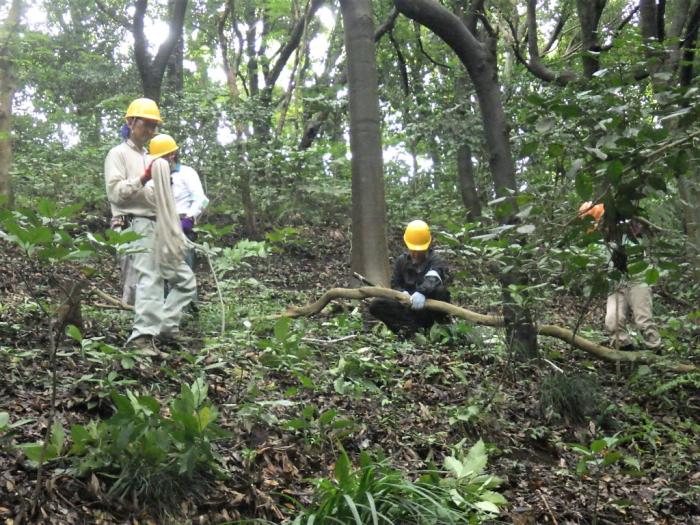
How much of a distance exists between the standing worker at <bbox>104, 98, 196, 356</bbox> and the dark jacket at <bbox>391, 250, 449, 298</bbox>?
2.66 meters

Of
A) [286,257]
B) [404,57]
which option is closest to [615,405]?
[286,257]

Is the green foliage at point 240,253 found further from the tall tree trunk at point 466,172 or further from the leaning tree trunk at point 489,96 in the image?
the tall tree trunk at point 466,172

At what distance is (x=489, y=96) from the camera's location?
23.0ft

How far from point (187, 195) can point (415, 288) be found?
107 inches

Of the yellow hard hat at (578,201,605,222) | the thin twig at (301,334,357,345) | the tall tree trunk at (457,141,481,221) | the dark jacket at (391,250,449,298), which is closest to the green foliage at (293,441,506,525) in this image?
the yellow hard hat at (578,201,605,222)

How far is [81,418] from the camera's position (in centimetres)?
407

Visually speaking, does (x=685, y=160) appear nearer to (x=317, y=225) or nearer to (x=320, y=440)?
(x=320, y=440)

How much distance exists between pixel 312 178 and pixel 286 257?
1458 mm

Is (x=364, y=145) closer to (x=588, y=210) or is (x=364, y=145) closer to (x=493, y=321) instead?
(x=493, y=321)

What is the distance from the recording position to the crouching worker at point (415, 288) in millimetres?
7574

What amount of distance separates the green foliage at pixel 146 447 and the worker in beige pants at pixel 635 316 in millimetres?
5726

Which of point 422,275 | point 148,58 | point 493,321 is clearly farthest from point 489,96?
point 148,58

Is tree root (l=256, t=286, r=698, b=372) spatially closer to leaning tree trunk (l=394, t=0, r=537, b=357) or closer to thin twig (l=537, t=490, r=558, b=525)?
leaning tree trunk (l=394, t=0, r=537, b=357)

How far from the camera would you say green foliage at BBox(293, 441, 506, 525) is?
333 centimetres
